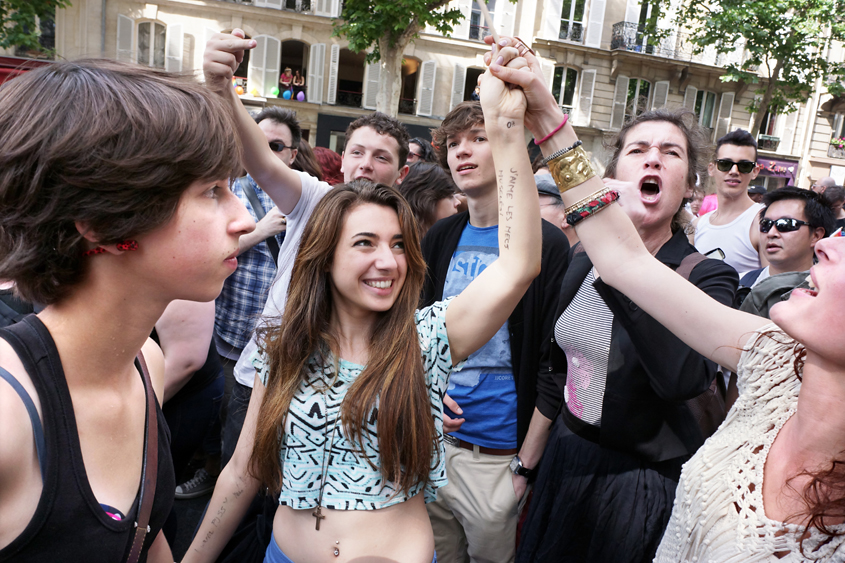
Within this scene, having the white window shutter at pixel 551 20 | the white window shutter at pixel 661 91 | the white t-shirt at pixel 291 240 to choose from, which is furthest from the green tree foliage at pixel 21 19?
the white window shutter at pixel 661 91

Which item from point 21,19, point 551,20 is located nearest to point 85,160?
point 21,19

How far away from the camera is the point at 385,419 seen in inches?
64.4

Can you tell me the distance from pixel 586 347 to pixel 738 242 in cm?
368

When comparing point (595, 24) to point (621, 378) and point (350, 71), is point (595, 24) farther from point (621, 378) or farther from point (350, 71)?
point (621, 378)

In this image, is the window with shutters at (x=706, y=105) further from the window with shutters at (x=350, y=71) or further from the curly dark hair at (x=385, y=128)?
the curly dark hair at (x=385, y=128)

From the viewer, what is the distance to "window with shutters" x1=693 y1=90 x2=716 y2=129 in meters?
24.6

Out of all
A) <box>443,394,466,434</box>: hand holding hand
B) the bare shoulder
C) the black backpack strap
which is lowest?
<box>443,394,466,434</box>: hand holding hand

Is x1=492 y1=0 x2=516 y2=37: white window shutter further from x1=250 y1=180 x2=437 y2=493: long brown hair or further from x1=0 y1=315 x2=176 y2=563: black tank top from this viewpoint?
x1=0 y1=315 x2=176 y2=563: black tank top

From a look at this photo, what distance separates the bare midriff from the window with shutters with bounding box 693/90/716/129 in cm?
2689

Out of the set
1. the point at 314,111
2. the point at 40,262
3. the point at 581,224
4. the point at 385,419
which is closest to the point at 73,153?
the point at 40,262

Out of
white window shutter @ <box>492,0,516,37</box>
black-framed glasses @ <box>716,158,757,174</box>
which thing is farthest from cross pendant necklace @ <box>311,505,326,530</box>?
white window shutter @ <box>492,0,516,37</box>

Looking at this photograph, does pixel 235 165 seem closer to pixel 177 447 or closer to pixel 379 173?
pixel 177 447

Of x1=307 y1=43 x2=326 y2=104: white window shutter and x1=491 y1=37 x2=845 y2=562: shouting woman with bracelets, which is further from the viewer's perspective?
x1=307 y1=43 x2=326 y2=104: white window shutter

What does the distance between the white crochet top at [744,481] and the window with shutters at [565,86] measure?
23.0 m
